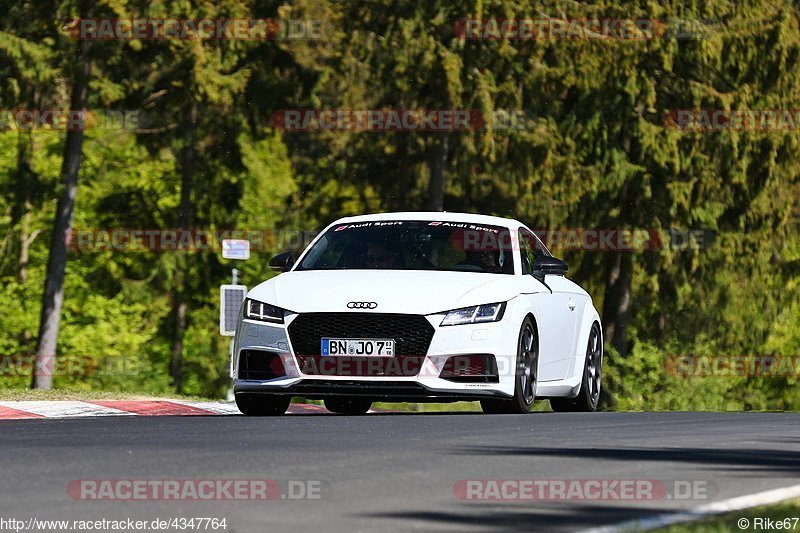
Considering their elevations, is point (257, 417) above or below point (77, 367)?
above

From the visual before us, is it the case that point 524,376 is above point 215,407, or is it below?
above

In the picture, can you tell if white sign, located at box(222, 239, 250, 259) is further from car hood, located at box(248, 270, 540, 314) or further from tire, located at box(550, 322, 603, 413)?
car hood, located at box(248, 270, 540, 314)

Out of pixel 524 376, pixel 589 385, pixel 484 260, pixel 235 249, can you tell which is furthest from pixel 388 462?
pixel 235 249

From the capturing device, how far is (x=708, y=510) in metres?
8.30

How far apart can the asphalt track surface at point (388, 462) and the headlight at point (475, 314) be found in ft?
2.61

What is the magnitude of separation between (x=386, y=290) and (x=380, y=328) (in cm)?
35

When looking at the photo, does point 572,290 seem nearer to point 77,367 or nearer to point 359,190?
point 359,190

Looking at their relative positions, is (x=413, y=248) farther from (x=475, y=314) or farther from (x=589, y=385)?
(x=589, y=385)

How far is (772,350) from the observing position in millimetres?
56281

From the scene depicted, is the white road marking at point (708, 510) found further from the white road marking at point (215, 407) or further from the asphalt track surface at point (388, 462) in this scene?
the white road marking at point (215, 407)

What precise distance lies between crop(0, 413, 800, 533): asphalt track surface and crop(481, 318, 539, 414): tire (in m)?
0.56

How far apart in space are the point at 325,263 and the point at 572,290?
2.65m

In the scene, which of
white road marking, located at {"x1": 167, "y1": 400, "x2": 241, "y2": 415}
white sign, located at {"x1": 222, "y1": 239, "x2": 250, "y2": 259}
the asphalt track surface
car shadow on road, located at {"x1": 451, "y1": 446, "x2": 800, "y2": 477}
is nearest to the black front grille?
the asphalt track surface

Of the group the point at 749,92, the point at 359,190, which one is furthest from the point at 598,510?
the point at 359,190
